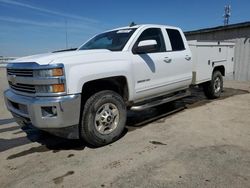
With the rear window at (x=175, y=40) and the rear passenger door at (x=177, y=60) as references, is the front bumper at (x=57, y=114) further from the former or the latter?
the rear window at (x=175, y=40)

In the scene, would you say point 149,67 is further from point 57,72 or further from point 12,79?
point 12,79

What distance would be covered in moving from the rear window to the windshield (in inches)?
46.1

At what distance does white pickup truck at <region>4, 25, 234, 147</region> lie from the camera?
3428mm

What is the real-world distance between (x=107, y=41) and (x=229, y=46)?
4845 mm

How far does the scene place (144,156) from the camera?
11.9 ft

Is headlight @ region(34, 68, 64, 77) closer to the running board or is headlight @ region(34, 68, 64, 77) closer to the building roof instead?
the running board

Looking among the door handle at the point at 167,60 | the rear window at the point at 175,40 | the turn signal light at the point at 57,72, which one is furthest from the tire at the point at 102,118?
the rear window at the point at 175,40

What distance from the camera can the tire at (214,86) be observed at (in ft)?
24.2

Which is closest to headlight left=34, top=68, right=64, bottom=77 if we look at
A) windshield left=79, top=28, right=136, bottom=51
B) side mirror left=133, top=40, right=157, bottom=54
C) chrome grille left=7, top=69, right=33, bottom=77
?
chrome grille left=7, top=69, right=33, bottom=77

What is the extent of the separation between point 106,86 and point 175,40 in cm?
247

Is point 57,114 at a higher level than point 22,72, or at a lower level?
lower

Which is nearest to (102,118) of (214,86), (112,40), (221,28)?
(112,40)

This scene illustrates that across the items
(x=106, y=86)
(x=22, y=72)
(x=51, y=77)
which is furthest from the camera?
(x=106, y=86)

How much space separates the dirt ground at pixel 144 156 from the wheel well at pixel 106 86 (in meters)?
0.87
